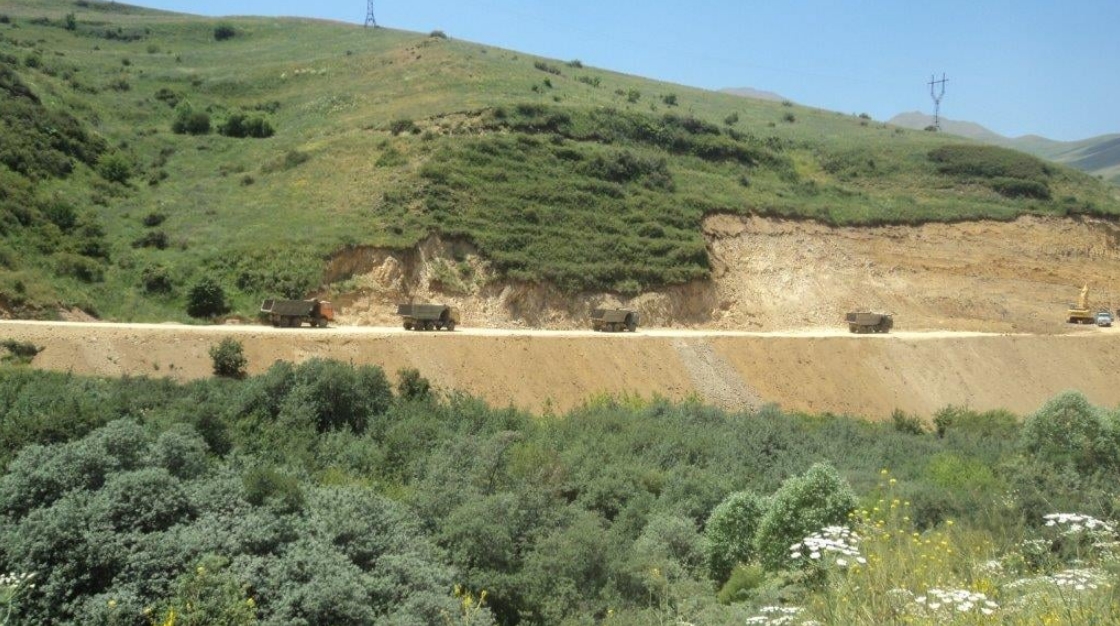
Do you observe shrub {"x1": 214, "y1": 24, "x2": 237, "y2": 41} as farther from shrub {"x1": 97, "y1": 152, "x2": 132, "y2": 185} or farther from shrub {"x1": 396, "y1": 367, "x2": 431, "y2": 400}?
shrub {"x1": 396, "y1": 367, "x2": 431, "y2": 400}

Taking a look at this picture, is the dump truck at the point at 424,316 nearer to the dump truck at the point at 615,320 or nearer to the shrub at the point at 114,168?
the dump truck at the point at 615,320

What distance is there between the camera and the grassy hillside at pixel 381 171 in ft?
123

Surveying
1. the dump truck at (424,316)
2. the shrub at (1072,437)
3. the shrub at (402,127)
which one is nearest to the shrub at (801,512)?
the shrub at (1072,437)

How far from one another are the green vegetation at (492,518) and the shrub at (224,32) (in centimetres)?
7293

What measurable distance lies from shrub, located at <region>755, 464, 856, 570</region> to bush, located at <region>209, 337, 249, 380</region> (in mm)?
17595

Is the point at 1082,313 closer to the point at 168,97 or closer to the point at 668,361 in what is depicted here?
the point at 668,361

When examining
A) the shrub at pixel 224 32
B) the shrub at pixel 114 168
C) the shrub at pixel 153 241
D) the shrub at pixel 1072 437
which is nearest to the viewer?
the shrub at pixel 1072 437

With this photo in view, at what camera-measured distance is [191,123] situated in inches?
2192

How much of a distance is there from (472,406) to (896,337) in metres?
22.8

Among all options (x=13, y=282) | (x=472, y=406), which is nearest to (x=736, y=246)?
(x=472, y=406)

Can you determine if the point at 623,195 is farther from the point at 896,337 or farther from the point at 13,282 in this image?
the point at 13,282

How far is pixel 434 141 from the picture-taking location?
4756cm

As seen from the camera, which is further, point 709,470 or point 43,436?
point 709,470

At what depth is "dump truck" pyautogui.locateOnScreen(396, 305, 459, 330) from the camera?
3173cm
